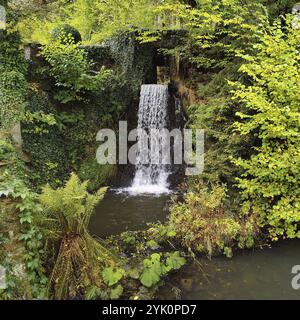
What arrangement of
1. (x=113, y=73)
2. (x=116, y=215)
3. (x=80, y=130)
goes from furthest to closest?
(x=113, y=73)
(x=80, y=130)
(x=116, y=215)

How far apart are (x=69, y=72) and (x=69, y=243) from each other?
20.2 ft

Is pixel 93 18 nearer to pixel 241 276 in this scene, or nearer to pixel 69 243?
pixel 69 243

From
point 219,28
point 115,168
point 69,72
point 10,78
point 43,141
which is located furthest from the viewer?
point 115,168

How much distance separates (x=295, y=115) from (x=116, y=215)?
15.6ft

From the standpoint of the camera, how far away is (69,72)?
9.63 m

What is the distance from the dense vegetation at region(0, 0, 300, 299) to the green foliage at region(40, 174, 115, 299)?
0.02m

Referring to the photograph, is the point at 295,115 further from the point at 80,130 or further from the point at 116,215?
the point at 80,130

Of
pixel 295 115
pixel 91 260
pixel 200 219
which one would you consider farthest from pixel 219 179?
pixel 91 260

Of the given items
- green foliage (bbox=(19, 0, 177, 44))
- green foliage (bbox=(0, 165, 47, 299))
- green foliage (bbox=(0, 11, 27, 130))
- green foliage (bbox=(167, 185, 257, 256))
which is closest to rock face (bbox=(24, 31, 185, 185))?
green foliage (bbox=(19, 0, 177, 44))

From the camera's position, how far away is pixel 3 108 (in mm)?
7711

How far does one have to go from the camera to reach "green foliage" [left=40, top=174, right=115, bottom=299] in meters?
4.78

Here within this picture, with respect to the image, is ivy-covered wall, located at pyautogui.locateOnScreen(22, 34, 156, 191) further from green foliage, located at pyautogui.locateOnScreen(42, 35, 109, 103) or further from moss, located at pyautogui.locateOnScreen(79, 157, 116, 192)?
green foliage, located at pyautogui.locateOnScreen(42, 35, 109, 103)

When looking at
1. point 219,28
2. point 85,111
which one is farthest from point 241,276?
point 85,111

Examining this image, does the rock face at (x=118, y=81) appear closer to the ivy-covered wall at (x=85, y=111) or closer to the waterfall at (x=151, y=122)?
the ivy-covered wall at (x=85, y=111)
